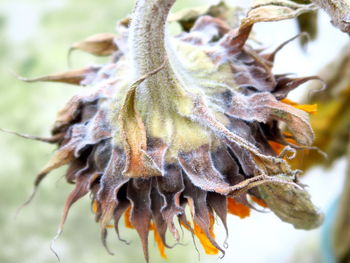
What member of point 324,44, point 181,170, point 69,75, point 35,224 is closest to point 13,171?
point 35,224

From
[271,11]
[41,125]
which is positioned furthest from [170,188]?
[41,125]

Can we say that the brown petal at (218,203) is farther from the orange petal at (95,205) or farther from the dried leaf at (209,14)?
the dried leaf at (209,14)

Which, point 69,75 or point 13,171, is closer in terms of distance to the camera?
point 69,75

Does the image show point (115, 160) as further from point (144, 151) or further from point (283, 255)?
point (283, 255)

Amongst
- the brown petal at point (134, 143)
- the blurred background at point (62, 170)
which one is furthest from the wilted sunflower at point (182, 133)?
the blurred background at point (62, 170)

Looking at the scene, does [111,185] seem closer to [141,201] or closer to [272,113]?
[141,201]

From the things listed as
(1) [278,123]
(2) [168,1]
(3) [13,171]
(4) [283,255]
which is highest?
(2) [168,1]
